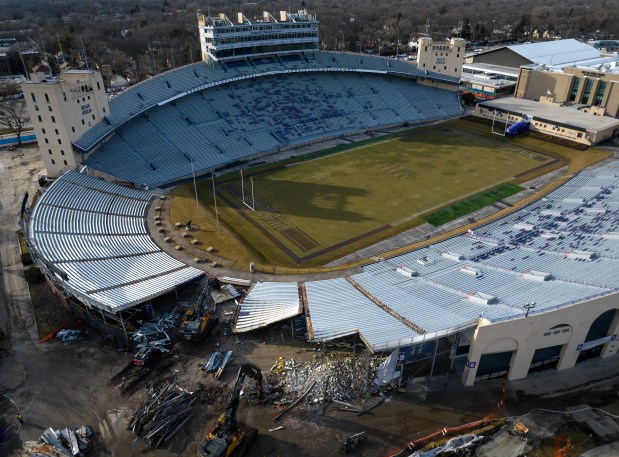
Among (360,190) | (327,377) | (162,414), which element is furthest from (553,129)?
(162,414)

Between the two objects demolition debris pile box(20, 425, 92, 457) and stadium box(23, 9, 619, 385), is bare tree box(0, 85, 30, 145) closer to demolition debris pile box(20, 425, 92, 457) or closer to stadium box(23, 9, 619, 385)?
stadium box(23, 9, 619, 385)

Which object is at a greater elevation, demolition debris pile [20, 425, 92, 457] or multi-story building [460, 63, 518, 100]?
multi-story building [460, 63, 518, 100]

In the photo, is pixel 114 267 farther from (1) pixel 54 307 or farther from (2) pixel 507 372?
(2) pixel 507 372

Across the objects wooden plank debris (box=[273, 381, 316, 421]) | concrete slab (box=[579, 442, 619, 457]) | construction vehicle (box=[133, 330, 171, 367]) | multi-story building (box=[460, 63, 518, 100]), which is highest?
multi-story building (box=[460, 63, 518, 100])

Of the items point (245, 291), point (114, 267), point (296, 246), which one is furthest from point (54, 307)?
point (296, 246)

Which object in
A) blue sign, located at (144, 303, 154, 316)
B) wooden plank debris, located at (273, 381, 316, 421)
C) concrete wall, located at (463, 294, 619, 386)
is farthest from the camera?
blue sign, located at (144, 303, 154, 316)

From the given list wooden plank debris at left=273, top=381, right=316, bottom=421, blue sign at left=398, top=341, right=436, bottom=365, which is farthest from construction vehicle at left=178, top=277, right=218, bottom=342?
blue sign at left=398, top=341, right=436, bottom=365
